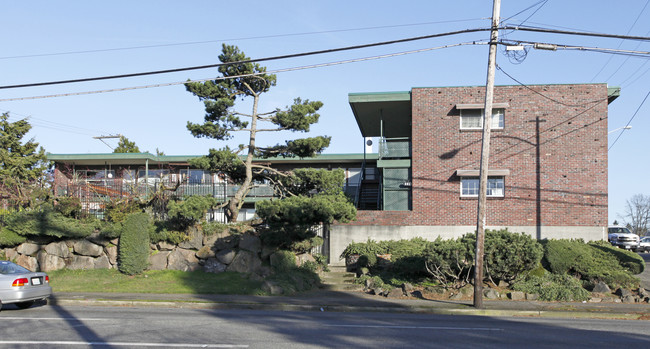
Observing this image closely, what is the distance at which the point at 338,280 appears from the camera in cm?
2111

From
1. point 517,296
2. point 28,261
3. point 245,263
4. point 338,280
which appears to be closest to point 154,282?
point 245,263

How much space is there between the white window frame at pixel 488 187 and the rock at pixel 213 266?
11288mm

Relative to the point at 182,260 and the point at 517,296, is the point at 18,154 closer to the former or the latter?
the point at 182,260

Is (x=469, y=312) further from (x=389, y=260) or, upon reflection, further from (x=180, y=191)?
(x=180, y=191)

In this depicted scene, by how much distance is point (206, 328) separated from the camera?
38.8 ft

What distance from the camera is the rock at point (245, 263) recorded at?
70.7 ft

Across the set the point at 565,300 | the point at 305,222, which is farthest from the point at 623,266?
the point at 305,222

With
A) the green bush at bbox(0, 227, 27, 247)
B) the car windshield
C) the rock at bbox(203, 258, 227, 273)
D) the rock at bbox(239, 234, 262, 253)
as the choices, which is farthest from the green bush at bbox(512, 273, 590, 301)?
the green bush at bbox(0, 227, 27, 247)

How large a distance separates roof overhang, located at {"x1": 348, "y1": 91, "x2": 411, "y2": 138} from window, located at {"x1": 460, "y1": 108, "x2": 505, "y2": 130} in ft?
8.93

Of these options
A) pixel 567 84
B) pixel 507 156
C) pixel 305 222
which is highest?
pixel 567 84

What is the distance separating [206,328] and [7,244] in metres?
14.3

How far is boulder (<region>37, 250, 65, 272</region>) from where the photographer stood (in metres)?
21.8

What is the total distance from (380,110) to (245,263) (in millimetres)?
11298

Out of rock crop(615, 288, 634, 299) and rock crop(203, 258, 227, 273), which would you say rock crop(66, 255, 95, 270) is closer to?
rock crop(203, 258, 227, 273)
